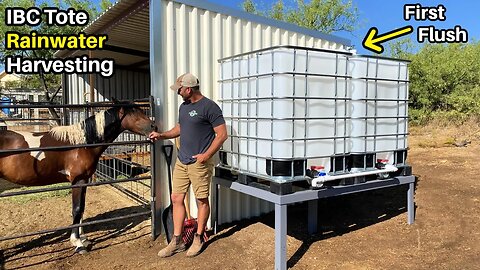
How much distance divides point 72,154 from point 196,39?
6.48 feet

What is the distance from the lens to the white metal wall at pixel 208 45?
4.15 metres

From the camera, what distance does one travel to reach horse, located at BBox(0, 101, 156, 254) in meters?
3.79

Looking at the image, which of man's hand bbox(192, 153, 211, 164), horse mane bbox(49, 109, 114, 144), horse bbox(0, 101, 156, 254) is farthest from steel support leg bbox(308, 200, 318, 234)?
horse mane bbox(49, 109, 114, 144)

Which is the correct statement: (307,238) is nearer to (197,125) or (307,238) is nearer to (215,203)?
(215,203)

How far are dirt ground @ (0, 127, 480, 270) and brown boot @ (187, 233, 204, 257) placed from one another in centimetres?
6

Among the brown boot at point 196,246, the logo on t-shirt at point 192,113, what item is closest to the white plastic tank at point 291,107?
the logo on t-shirt at point 192,113

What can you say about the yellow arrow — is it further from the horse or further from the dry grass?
the dry grass

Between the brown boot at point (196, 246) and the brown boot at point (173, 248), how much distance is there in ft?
0.39

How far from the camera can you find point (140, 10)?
14.9ft

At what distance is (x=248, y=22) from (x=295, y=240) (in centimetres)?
291

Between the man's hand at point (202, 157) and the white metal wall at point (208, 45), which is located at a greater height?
the white metal wall at point (208, 45)

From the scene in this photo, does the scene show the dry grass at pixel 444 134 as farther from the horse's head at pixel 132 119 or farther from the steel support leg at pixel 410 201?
the horse's head at pixel 132 119

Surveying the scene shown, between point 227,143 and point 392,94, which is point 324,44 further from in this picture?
point 227,143

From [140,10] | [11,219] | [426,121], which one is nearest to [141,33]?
[140,10]
